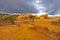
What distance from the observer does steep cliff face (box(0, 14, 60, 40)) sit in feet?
5.24

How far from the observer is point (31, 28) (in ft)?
5.71

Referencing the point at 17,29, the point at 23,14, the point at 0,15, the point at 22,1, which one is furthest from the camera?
the point at 22,1

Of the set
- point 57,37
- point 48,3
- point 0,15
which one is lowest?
point 57,37

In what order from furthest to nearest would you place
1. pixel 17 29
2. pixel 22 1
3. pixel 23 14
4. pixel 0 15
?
pixel 22 1 → pixel 23 14 → pixel 0 15 → pixel 17 29

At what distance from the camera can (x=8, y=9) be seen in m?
2.14

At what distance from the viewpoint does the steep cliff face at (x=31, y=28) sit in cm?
160

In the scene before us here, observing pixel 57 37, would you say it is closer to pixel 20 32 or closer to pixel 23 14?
pixel 20 32

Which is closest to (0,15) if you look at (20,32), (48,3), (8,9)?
(8,9)

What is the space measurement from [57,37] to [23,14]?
629 mm

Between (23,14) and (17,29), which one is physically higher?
(23,14)

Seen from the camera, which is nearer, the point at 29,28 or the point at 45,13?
the point at 29,28

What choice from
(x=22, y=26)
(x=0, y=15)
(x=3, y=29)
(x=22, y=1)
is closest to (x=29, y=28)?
(x=22, y=26)

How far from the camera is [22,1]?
7.20ft

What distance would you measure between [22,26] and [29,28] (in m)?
0.09
